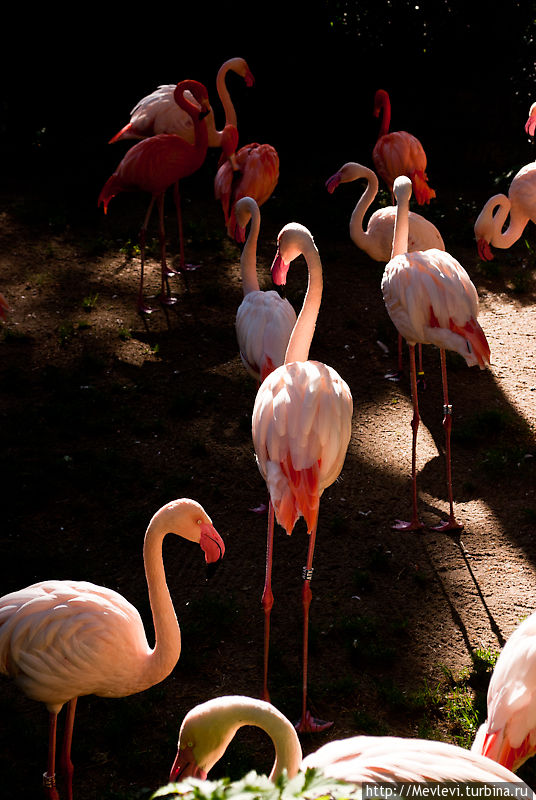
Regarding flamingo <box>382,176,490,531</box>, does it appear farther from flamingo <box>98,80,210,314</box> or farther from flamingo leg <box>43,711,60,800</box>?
flamingo <box>98,80,210,314</box>

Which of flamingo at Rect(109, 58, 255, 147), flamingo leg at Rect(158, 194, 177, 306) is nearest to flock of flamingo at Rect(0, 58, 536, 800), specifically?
flamingo leg at Rect(158, 194, 177, 306)

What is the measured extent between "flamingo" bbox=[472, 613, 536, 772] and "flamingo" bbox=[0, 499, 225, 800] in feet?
3.60

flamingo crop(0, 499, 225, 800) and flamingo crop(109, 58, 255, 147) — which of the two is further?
flamingo crop(109, 58, 255, 147)

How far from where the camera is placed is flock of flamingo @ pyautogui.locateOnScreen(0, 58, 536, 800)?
7.72 feet

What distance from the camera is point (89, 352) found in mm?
6047

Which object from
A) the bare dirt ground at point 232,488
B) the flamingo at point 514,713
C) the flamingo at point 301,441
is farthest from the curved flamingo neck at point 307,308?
the flamingo at point 514,713

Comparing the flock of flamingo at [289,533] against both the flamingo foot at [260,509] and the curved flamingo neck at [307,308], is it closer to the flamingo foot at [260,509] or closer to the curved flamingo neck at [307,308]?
the curved flamingo neck at [307,308]

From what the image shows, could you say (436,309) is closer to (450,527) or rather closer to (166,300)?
(450,527)

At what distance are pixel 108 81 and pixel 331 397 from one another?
22.8ft

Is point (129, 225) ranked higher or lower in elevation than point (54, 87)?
lower

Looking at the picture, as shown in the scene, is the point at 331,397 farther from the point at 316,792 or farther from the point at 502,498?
the point at 316,792

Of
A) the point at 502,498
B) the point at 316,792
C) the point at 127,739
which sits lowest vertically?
the point at 127,739

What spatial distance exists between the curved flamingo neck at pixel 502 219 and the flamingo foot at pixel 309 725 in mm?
3853

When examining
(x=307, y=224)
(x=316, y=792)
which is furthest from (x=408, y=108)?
(x=316, y=792)
